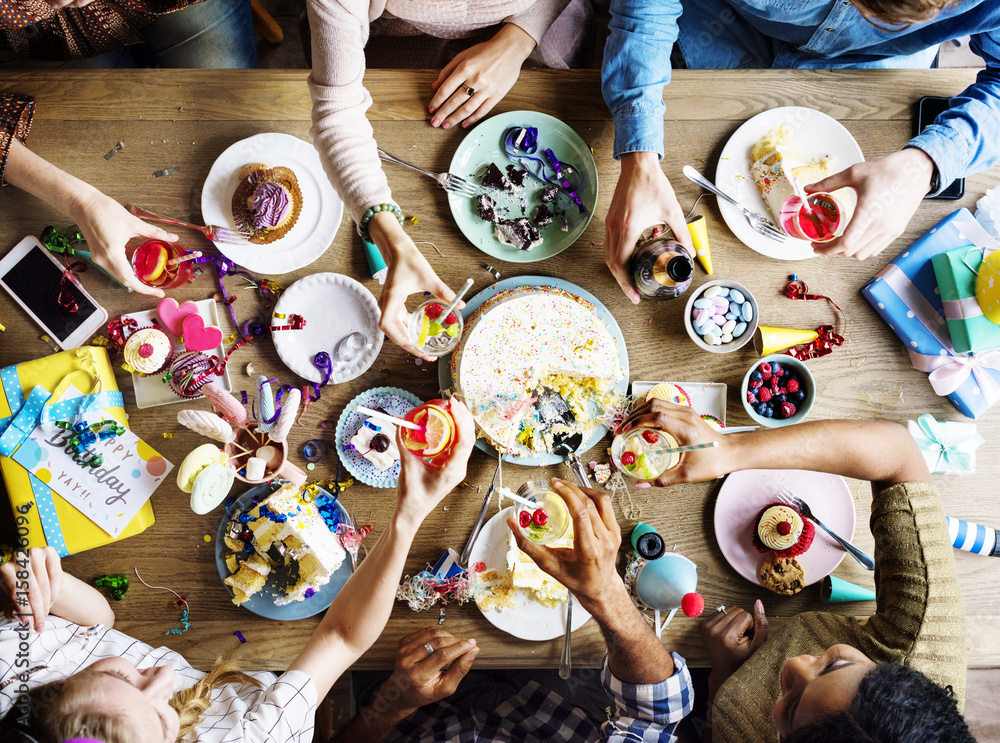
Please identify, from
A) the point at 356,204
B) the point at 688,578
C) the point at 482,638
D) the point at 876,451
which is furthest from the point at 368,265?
the point at 876,451

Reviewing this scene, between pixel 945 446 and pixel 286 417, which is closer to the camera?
pixel 286 417

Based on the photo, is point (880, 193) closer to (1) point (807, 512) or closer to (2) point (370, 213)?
(1) point (807, 512)

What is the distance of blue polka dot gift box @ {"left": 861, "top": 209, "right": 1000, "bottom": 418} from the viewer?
149 cm

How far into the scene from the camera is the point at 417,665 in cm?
143

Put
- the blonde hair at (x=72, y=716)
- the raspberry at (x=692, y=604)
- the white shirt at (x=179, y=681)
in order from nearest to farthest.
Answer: the blonde hair at (x=72, y=716), the white shirt at (x=179, y=681), the raspberry at (x=692, y=604)

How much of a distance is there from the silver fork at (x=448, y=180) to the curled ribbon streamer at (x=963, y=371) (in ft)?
3.99

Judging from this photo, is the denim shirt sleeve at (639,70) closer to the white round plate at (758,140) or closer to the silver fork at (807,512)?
the white round plate at (758,140)

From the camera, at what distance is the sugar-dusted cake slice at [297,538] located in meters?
1.38

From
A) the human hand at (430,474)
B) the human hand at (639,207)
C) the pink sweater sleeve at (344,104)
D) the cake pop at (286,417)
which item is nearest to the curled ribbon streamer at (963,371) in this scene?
the human hand at (639,207)

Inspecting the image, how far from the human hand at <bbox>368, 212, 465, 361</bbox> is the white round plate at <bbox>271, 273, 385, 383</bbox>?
99mm

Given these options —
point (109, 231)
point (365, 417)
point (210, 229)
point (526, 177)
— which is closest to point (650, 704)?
point (365, 417)

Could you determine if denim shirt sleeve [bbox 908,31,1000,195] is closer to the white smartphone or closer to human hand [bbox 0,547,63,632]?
the white smartphone

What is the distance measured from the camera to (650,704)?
1371 mm

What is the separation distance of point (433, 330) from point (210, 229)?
1.98 ft
